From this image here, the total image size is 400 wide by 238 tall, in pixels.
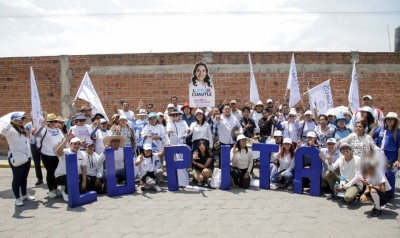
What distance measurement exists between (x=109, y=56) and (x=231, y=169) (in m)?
6.08

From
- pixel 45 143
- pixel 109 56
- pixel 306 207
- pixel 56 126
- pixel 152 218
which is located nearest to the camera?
pixel 152 218

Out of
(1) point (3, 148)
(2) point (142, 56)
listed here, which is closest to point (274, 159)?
Result: (2) point (142, 56)

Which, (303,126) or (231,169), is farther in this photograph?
(303,126)

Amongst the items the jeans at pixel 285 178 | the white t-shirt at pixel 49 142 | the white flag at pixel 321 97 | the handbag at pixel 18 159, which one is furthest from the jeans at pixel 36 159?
the white flag at pixel 321 97

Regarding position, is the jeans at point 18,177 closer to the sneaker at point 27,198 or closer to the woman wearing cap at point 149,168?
the sneaker at point 27,198

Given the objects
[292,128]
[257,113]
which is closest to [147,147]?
[257,113]

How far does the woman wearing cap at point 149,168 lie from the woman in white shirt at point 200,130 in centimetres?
91

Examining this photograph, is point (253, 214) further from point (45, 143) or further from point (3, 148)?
point (3, 148)

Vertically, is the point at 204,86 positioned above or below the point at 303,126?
above

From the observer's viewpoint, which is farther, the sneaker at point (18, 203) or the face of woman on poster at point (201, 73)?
the face of woman on poster at point (201, 73)

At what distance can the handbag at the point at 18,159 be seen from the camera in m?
5.41

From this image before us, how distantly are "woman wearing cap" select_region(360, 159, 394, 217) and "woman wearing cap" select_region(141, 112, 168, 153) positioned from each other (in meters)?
4.31

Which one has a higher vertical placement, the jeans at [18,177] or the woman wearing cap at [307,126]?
the woman wearing cap at [307,126]

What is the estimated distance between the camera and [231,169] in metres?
6.74
